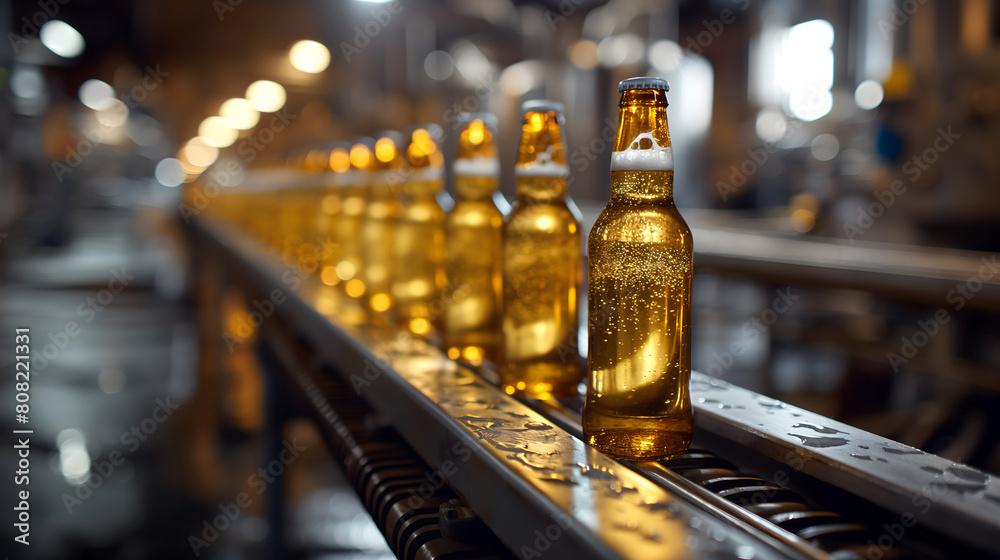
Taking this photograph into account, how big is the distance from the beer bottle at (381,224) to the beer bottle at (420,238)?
0.40 feet

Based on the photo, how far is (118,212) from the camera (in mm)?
13773

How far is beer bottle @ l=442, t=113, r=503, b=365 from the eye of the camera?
3.09 ft

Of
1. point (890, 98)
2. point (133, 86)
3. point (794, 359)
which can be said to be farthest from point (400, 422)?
point (133, 86)

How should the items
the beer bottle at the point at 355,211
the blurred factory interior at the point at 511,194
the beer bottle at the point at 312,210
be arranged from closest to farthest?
the beer bottle at the point at 355,211 < the beer bottle at the point at 312,210 < the blurred factory interior at the point at 511,194

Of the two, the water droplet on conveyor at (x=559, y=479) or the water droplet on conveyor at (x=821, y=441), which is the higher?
the water droplet on conveyor at (x=559, y=479)

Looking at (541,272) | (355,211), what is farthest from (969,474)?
(355,211)

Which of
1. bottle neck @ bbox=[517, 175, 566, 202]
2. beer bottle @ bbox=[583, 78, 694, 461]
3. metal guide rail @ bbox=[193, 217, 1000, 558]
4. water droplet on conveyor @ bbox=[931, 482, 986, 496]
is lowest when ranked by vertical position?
metal guide rail @ bbox=[193, 217, 1000, 558]

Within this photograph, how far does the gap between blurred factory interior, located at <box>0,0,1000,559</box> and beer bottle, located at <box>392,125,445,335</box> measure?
36.4 inches

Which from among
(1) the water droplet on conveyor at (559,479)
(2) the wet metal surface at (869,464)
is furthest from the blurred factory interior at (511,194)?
(1) the water droplet on conveyor at (559,479)

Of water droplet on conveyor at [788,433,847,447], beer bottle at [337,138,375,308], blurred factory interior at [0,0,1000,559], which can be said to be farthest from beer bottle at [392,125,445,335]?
blurred factory interior at [0,0,1000,559]

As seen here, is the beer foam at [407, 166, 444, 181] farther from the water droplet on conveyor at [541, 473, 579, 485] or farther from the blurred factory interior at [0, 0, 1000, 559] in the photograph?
the blurred factory interior at [0, 0, 1000, 559]

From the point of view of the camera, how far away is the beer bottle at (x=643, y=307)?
0.58 m

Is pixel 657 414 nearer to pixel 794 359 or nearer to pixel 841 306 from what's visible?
pixel 794 359

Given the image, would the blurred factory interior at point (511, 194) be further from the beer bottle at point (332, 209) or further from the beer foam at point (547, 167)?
the beer foam at point (547, 167)
